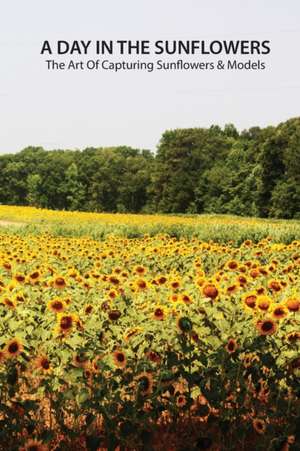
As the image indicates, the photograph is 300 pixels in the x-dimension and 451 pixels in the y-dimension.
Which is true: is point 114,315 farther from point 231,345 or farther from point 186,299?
point 231,345

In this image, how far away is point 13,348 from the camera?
14.6 feet

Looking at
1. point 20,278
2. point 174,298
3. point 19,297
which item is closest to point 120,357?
point 174,298

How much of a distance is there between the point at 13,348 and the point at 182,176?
64301 mm

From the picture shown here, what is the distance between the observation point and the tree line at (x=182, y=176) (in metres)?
58.8

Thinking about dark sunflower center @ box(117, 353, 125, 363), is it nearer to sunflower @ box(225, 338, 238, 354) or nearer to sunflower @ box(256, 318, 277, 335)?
sunflower @ box(225, 338, 238, 354)

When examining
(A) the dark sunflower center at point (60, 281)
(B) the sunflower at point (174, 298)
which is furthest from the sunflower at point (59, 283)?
(B) the sunflower at point (174, 298)

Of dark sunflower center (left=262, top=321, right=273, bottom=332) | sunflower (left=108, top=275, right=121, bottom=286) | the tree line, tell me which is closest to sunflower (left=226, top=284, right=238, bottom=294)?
dark sunflower center (left=262, top=321, right=273, bottom=332)

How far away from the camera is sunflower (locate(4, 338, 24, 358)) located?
4.43 meters

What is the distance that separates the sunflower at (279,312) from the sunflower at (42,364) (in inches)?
61.5

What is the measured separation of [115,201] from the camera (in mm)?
85188

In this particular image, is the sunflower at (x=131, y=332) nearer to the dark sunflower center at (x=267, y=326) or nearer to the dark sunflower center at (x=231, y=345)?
the dark sunflower center at (x=231, y=345)

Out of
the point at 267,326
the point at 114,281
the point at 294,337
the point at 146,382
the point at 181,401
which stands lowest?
the point at 181,401

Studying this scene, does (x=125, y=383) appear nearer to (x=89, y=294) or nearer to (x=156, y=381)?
(x=156, y=381)

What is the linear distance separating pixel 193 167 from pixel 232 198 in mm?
6180
